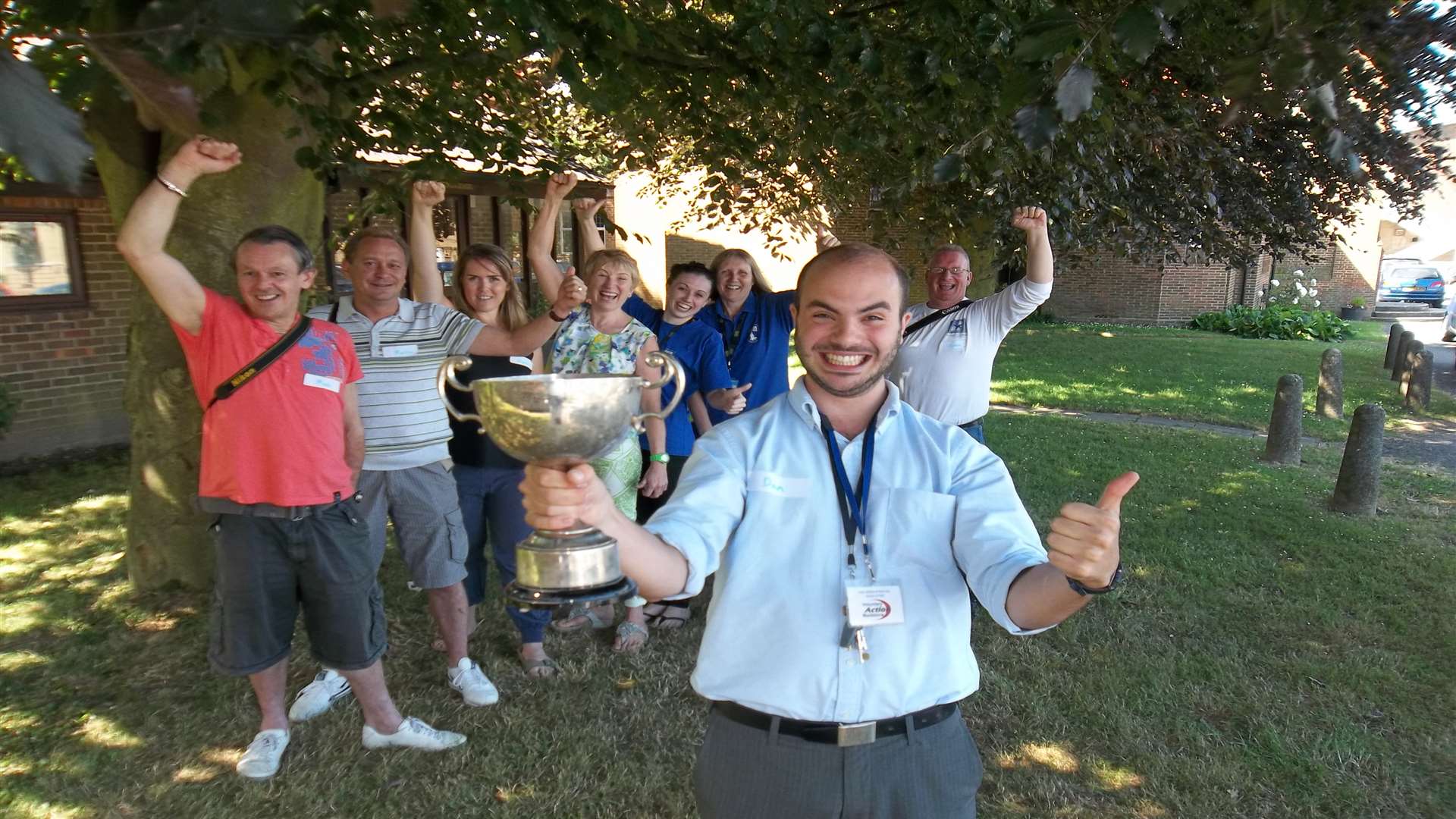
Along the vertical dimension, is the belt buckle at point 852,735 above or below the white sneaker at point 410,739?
above

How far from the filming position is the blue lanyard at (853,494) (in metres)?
1.84

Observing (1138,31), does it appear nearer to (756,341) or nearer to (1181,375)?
(756,341)

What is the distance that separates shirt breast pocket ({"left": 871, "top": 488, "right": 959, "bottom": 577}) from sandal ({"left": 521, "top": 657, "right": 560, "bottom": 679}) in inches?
111

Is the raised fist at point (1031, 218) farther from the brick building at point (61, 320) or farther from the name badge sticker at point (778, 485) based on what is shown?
the brick building at point (61, 320)

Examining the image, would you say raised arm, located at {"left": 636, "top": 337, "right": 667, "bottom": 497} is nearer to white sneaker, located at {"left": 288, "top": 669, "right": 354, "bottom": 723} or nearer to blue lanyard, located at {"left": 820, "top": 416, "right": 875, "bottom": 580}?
white sneaker, located at {"left": 288, "top": 669, "right": 354, "bottom": 723}

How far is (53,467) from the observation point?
830 cm

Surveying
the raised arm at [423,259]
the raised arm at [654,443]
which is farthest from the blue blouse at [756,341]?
the raised arm at [423,259]

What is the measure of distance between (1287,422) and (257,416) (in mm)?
9099

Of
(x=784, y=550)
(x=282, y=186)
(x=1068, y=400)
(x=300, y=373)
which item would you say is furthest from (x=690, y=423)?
(x=1068, y=400)

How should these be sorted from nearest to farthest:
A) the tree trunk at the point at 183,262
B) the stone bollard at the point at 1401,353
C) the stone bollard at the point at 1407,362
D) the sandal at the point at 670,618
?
the tree trunk at the point at 183,262 < the sandal at the point at 670,618 < the stone bollard at the point at 1407,362 < the stone bollard at the point at 1401,353

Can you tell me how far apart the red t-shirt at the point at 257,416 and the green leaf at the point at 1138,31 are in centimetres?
268

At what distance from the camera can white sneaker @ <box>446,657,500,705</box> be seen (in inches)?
154

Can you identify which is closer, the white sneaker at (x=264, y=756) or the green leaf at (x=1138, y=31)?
the green leaf at (x=1138, y=31)

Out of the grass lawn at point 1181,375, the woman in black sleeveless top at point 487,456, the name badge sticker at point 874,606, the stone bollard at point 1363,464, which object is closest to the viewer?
the name badge sticker at point 874,606
